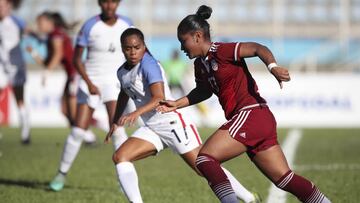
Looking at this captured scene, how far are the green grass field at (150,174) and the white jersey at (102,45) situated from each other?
1.46 meters

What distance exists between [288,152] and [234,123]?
30.4ft

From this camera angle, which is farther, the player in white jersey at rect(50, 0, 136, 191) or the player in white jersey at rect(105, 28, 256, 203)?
the player in white jersey at rect(50, 0, 136, 191)

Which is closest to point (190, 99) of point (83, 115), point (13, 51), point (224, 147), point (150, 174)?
point (224, 147)

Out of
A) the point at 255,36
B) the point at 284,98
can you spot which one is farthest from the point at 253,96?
the point at 255,36

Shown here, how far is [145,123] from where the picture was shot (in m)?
8.42

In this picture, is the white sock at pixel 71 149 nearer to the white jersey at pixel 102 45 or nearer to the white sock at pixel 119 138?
the white sock at pixel 119 138

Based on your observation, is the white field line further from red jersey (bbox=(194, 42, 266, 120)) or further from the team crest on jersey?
the team crest on jersey

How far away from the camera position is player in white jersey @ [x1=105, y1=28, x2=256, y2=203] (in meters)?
7.96

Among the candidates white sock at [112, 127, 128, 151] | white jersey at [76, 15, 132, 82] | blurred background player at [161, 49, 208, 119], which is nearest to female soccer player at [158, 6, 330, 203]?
white sock at [112, 127, 128, 151]

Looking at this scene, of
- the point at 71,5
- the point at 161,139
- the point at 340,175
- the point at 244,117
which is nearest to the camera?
the point at 244,117

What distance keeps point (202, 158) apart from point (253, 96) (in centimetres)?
69

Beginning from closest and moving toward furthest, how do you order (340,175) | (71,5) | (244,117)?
(244,117) < (340,175) < (71,5)

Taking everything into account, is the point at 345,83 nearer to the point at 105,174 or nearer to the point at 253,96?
the point at 105,174

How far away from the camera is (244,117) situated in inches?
278
